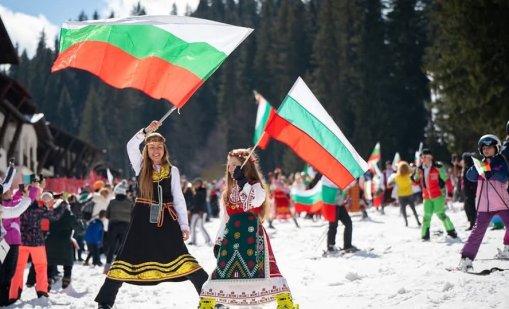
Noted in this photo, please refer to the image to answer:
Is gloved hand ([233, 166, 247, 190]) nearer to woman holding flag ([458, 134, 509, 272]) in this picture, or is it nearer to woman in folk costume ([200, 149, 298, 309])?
woman in folk costume ([200, 149, 298, 309])

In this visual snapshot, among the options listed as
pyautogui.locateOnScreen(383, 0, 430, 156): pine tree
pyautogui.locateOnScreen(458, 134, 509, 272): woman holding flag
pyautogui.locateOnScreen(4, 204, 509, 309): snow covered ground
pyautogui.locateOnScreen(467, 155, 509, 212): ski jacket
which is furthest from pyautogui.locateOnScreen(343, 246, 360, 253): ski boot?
pyautogui.locateOnScreen(383, 0, 430, 156): pine tree

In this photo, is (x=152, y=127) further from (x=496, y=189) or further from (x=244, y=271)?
(x=496, y=189)

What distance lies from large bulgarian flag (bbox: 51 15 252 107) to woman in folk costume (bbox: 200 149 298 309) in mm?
1785

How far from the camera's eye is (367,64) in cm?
6128

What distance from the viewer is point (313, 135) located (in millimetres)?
7883

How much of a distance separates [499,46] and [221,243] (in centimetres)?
2288

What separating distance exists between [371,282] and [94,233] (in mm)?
8337

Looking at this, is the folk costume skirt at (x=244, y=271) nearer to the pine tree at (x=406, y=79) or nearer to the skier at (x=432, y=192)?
the skier at (x=432, y=192)

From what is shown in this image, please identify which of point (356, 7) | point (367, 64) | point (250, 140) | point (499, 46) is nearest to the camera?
point (499, 46)

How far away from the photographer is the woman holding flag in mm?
8328

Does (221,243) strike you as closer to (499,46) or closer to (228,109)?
(499,46)

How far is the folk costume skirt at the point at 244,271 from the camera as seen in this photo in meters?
6.04

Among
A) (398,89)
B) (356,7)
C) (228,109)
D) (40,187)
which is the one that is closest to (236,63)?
(228,109)

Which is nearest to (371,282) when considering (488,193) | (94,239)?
(488,193)
